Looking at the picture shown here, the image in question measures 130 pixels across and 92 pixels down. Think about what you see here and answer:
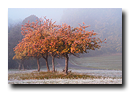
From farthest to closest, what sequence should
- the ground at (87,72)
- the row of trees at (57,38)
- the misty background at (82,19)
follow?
the misty background at (82,19) → the row of trees at (57,38) → the ground at (87,72)

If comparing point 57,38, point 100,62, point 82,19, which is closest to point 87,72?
point 100,62

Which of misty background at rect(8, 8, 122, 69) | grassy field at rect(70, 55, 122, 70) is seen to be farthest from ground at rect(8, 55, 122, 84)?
misty background at rect(8, 8, 122, 69)

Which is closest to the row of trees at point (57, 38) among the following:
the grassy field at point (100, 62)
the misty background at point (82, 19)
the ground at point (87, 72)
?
the misty background at point (82, 19)

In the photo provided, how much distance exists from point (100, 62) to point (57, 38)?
5.74 m

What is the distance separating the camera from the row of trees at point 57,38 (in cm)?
1014

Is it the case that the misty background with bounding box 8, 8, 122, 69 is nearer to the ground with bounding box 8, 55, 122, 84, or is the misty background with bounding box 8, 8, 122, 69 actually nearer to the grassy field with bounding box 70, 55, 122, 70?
the grassy field with bounding box 70, 55, 122, 70

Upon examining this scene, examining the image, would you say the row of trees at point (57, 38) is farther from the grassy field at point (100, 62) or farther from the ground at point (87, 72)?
the grassy field at point (100, 62)

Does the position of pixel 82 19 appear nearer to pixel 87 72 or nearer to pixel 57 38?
pixel 57 38

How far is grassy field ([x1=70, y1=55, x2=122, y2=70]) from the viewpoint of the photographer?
1204 cm

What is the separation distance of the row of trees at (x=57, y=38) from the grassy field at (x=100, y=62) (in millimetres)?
2105

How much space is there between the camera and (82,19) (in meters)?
12.6
